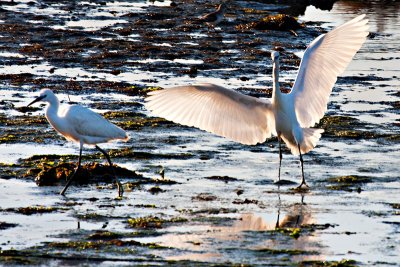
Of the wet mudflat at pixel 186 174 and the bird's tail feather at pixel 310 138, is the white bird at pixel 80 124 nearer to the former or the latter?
the wet mudflat at pixel 186 174

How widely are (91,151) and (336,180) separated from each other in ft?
12.7

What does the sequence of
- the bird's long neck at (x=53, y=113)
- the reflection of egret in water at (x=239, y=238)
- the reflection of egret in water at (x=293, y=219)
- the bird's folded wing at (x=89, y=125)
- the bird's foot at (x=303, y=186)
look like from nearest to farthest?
the reflection of egret in water at (x=239, y=238) → the reflection of egret in water at (x=293, y=219) → the bird's foot at (x=303, y=186) → the bird's folded wing at (x=89, y=125) → the bird's long neck at (x=53, y=113)

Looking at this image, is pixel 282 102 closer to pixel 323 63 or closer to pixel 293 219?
pixel 323 63

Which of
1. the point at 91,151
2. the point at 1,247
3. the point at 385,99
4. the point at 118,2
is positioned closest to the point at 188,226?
the point at 1,247

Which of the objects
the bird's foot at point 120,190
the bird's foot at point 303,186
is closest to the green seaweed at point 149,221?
the bird's foot at point 120,190

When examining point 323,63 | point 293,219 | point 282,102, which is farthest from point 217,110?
point 293,219

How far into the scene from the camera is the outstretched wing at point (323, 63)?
1252cm

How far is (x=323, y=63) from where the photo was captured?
1269cm

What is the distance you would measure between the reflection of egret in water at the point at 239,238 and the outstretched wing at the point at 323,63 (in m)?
2.50

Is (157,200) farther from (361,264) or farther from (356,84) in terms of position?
(356,84)

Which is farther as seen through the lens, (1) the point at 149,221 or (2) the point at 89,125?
(2) the point at 89,125

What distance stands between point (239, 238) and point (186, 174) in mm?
3281

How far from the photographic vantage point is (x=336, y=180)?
12.4 metres

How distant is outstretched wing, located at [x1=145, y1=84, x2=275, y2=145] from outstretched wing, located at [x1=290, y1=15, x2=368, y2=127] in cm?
49
